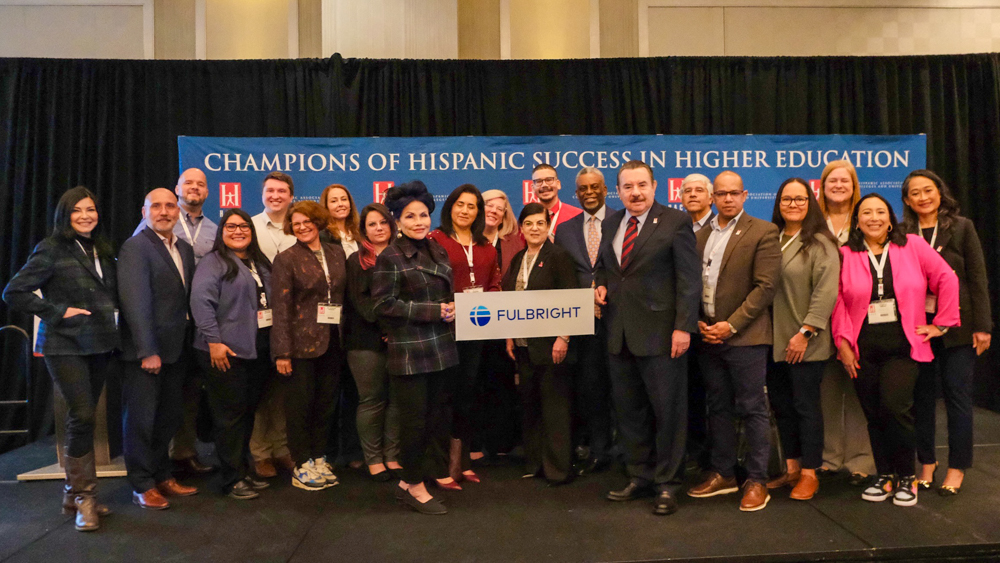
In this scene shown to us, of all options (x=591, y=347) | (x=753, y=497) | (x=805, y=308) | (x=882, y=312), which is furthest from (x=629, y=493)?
(x=882, y=312)

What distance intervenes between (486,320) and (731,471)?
148 centimetres

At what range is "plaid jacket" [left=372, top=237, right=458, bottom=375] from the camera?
2871 mm

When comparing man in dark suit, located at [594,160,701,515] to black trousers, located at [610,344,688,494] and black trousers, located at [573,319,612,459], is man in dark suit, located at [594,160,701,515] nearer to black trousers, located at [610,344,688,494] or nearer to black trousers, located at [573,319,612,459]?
black trousers, located at [610,344,688,494]

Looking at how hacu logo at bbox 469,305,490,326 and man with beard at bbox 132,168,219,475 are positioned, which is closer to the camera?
hacu logo at bbox 469,305,490,326

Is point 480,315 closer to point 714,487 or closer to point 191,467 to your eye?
point 714,487

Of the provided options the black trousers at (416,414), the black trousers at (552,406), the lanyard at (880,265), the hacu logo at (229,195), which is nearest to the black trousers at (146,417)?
the black trousers at (416,414)

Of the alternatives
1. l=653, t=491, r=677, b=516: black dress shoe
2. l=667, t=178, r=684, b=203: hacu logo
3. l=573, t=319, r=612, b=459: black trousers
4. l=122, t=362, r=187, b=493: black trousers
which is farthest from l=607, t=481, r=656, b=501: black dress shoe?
l=667, t=178, r=684, b=203: hacu logo

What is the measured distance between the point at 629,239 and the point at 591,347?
0.80 meters

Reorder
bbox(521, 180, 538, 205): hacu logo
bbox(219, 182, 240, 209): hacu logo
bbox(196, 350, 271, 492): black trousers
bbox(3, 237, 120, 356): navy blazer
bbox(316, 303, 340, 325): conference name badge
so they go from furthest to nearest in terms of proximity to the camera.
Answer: bbox(521, 180, 538, 205): hacu logo
bbox(219, 182, 240, 209): hacu logo
bbox(316, 303, 340, 325): conference name badge
bbox(196, 350, 271, 492): black trousers
bbox(3, 237, 120, 356): navy blazer

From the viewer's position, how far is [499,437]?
3842 millimetres

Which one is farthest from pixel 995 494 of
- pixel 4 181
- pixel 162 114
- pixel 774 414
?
pixel 4 181

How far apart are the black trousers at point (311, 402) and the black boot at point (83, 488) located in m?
0.90

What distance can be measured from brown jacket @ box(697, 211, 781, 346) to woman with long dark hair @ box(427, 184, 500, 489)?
3.89 ft

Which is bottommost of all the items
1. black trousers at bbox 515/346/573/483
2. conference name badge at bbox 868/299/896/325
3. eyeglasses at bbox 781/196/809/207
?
black trousers at bbox 515/346/573/483
